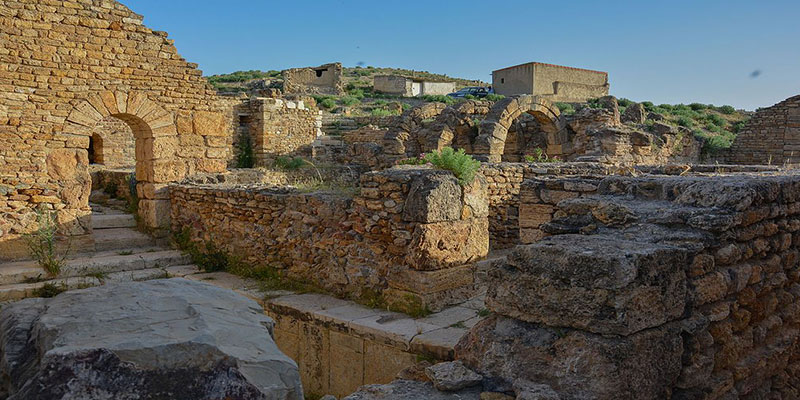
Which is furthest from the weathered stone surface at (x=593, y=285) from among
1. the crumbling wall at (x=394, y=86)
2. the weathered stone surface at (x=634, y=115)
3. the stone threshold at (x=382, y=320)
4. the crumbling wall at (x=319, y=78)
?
the crumbling wall at (x=394, y=86)

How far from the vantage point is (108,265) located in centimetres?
781

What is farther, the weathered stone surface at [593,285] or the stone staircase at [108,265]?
the stone staircase at [108,265]

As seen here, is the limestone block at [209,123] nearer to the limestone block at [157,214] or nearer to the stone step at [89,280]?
the limestone block at [157,214]

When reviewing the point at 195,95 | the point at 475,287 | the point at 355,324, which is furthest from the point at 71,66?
the point at 475,287

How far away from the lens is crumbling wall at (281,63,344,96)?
35969mm

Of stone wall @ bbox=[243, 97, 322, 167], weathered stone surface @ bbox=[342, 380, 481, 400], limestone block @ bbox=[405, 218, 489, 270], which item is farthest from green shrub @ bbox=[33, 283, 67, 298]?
stone wall @ bbox=[243, 97, 322, 167]

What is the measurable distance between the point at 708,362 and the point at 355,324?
128 inches

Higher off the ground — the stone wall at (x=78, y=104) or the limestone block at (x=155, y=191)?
the stone wall at (x=78, y=104)

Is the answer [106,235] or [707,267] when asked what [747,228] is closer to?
[707,267]

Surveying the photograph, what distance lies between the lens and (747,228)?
353 cm

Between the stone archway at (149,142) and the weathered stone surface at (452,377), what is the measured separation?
7.64m

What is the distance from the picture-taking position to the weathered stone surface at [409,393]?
2811 mm

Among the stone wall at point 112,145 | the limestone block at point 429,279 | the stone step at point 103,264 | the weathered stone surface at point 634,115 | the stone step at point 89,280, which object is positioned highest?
the weathered stone surface at point 634,115

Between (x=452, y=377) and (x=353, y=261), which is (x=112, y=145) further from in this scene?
(x=452, y=377)
